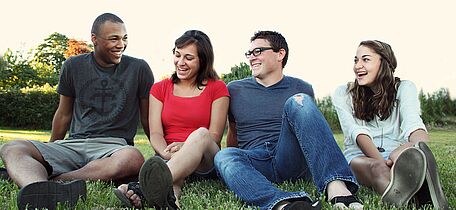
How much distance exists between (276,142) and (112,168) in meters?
1.19

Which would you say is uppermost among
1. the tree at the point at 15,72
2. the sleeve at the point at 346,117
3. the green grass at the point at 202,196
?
the sleeve at the point at 346,117

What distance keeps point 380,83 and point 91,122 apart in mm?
2280

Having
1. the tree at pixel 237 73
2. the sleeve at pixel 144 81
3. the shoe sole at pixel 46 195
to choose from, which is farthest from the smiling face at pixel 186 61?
the tree at pixel 237 73

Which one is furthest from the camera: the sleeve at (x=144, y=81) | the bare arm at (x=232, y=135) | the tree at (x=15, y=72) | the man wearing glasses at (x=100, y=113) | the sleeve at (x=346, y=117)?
the tree at (x=15, y=72)

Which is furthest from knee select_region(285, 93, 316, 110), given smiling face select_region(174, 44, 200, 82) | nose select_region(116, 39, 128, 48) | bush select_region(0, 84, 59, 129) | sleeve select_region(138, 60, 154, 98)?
bush select_region(0, 84, 59, 129)

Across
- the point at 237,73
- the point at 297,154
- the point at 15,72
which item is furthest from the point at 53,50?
the point at 297,154

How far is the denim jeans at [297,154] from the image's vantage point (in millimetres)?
2865

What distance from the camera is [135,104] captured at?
419 cm

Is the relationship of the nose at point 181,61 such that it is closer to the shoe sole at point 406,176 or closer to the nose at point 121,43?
the nose at point 121,43

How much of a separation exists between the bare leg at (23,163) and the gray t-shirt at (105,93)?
0.55 meters

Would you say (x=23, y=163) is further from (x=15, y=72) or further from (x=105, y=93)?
(x=15, y=72)

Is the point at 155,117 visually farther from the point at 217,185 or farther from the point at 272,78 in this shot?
the point at 272,78

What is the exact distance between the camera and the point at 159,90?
397 centimetres

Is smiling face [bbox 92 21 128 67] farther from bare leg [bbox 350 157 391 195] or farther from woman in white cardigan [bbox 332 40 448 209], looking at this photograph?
bare leg [bbox 350 157 391 195]
